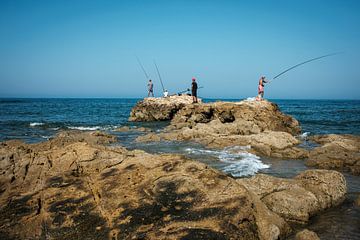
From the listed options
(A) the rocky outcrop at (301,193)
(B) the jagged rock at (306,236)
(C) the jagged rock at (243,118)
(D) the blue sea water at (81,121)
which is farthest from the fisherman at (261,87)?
(B) the jagged rock at (306,236)

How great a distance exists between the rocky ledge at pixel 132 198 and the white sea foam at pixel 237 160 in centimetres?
333

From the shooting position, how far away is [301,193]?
6.18 m

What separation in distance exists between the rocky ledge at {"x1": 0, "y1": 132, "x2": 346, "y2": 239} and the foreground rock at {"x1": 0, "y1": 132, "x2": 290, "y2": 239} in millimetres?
15

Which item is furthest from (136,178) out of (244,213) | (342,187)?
(342,187)

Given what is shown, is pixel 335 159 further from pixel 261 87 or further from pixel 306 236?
pixel 261 87

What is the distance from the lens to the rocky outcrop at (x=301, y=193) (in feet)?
18.9

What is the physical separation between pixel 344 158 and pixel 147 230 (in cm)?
976

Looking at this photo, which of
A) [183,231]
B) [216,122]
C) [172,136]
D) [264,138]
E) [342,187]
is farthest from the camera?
[216,122]

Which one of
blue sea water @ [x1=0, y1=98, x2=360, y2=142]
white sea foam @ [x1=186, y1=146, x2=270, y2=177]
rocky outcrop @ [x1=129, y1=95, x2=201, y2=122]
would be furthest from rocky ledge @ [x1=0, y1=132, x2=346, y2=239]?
rocky outcrop @ [x1=129, y1=95, x2=201, y2=122]

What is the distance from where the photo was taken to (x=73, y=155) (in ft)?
20.6

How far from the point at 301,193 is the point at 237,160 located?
5.56 meters

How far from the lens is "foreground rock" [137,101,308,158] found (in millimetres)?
13680

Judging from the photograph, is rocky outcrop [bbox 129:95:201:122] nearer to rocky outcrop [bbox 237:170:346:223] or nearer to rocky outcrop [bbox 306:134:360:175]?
rocky outcrop [bbox 306:134:360:175]

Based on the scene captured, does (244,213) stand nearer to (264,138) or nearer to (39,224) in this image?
(39,224)
